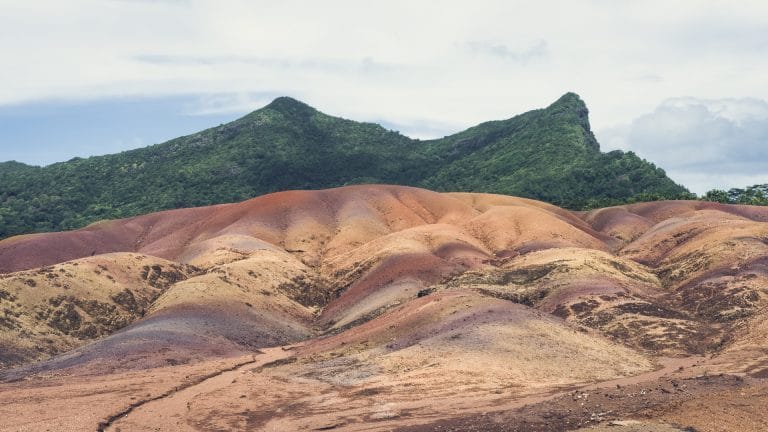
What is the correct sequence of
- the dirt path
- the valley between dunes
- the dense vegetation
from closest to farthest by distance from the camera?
Answer: the valley between dunes
the dirt path
the dense vegetation

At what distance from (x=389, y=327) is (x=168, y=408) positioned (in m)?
20.5

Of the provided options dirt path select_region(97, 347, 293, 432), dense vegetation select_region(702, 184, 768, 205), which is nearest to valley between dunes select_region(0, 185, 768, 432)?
dirt path select_region(97, 347, 293, 432)

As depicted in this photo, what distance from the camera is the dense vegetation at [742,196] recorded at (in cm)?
15175

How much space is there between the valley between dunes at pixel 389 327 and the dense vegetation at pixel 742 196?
39.2 metres

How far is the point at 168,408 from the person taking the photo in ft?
137

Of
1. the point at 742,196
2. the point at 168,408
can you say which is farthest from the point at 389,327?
the point at 742,196

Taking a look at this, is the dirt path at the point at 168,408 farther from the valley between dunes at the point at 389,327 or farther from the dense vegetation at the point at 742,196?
the dense vegetation at the point at 742,196

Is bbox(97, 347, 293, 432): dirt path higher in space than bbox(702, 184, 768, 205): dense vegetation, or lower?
lower

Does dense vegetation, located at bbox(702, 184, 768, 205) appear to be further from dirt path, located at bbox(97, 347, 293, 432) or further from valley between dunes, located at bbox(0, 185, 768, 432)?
dirt path, located at bbox(97, 347, 293, 432)

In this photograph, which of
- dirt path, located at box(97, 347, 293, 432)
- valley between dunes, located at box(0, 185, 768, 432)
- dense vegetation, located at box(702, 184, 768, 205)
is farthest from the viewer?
dense vegetation, located at box(702, 184, 768, 205)

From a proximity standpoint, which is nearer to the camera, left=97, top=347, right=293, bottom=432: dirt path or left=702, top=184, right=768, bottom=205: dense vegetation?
left=97, top=347, right=293, bottom=432: dirt path

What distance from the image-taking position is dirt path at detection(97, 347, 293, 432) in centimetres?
3769

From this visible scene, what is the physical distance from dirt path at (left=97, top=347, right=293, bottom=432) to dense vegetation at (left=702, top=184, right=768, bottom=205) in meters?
126

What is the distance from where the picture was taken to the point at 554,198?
537 feet
